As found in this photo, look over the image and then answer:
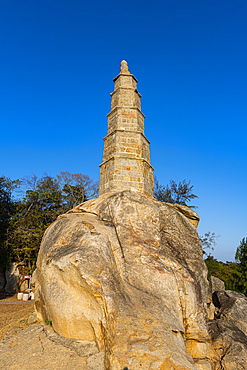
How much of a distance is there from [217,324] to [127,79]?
8772mm

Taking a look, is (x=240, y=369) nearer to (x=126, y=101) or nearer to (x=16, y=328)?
(x=16, y=328)

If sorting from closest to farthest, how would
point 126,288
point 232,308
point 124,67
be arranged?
point 126,288, point 232,308, point 124,67

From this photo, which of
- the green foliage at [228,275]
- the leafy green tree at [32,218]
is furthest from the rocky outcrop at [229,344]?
the leafy green tree at [32,218]

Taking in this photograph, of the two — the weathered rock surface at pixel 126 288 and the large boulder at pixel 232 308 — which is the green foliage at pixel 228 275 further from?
the weathered rock surface at pixel 126 288

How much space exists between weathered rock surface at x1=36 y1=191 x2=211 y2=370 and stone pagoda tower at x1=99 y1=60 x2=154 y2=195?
7.43ft

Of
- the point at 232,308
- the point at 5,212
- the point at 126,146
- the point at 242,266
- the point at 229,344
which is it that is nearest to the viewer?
the point at 229,344

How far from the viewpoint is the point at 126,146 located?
9.88 metres

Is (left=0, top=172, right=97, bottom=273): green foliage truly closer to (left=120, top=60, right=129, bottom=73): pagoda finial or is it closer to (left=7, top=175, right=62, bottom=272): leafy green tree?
(left=7, top=175, right=62, bottom=272): leafy green tree

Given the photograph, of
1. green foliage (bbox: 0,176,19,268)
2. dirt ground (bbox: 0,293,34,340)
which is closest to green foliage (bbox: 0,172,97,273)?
green foliage (bbox: 0,176,19,268)

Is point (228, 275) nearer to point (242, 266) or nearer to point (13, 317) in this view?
point (242, 266)

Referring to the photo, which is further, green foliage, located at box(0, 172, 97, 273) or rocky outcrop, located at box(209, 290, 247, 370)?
green foliage, located at box(0, 172, 97, 273)

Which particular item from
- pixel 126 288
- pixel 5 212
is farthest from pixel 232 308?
pixel 5 212

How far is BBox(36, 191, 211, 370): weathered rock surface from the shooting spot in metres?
4.40

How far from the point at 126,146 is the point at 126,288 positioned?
5.61 m
